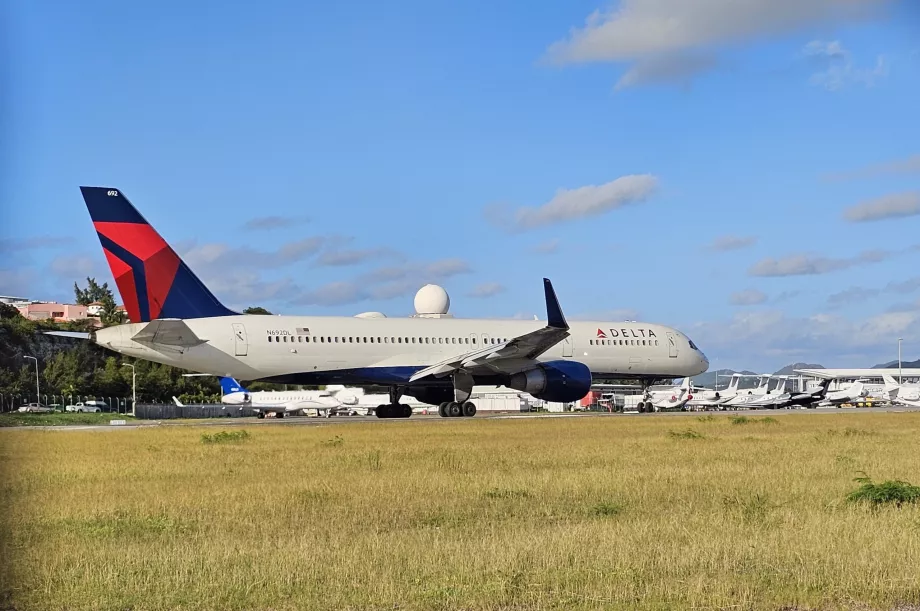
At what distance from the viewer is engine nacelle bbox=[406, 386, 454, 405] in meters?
46.7

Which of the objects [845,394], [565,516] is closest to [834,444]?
[565,516]

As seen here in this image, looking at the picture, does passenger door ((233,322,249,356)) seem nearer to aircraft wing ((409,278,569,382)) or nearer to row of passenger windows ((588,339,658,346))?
aircraft wing ((409,278,569,382))

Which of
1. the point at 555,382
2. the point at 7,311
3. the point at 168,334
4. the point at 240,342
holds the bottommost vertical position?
the point at 555,382

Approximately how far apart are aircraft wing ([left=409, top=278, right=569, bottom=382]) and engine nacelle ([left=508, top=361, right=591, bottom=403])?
0.79 metres

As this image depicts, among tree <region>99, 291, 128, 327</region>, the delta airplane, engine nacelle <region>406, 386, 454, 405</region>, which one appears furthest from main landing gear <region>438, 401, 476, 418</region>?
tree <region>99, 291, 128, 327</region>

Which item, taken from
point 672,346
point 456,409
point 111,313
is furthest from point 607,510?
point 111,313

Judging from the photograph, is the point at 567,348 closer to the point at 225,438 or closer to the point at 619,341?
the point at 619,341

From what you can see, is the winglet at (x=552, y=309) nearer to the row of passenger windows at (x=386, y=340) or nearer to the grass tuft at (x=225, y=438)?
the row of passenger windows at (x=386, y=340)

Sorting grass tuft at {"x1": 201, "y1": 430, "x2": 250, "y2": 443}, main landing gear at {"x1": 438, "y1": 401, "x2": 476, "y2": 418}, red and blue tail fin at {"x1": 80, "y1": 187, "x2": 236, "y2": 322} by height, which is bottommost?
grass tuft at {"x1": 201, "y1": 430, "x2": 250, "y2": 443}

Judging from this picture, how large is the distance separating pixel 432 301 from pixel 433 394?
18.6m

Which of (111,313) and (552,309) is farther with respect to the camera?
(111,313)

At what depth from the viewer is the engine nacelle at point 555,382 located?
43.2m

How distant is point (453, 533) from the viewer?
10383 millimetres

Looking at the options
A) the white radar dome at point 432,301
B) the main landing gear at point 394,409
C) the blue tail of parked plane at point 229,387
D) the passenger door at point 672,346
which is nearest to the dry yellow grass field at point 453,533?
the main landing gear at point 394,409
